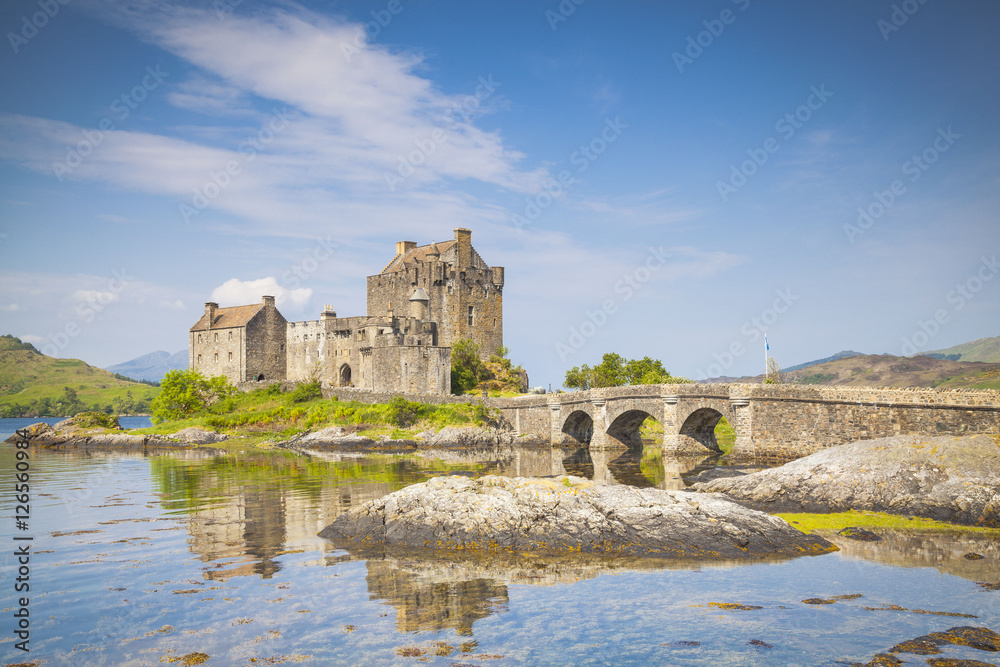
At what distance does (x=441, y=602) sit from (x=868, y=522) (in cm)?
1202

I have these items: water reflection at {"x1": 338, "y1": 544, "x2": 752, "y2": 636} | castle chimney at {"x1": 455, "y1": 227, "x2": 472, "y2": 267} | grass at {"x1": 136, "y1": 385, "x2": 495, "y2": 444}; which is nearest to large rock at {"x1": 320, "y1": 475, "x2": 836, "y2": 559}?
water reflection at {"x1": 338, "y1": 544, "x2": 752, "y2": 636}

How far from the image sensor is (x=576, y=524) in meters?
16.5

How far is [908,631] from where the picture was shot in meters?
10.6

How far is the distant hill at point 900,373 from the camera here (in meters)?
67.6

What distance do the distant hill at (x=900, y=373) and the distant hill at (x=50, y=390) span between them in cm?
9877

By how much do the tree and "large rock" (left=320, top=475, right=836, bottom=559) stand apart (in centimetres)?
3852

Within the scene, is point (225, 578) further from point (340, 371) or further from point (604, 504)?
point (340, 371)

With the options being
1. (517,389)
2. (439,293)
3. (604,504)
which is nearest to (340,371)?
(439,293)

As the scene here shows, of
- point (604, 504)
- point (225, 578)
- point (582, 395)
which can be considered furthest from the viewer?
point (582, 395)

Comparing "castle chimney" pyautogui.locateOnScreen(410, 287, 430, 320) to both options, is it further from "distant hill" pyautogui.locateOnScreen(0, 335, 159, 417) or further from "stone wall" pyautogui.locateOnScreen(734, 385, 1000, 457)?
"distant hill" pyautogui.locateOnScreen(0, 335, 159, 417)

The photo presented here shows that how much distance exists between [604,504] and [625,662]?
7.24 metres

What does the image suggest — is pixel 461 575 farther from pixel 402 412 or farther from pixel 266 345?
Result: pixel 266 345

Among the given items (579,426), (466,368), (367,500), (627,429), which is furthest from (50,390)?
(367,500)

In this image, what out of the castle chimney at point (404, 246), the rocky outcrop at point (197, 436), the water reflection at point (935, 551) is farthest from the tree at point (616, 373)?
the water reflection at point (935, 551)
